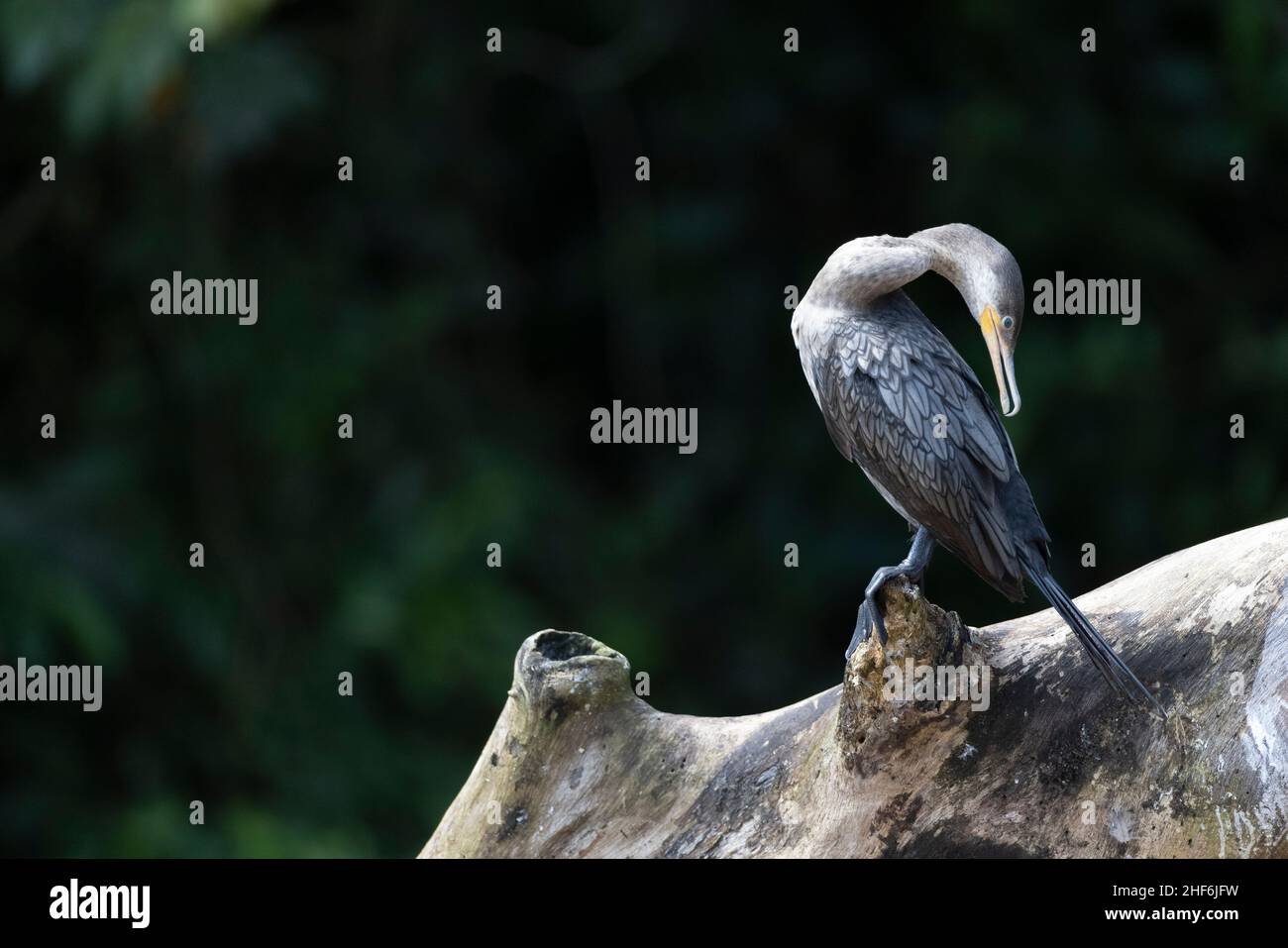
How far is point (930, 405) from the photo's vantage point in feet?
10.5

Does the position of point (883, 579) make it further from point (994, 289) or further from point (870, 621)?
point (994, 289)

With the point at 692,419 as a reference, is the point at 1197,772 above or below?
below

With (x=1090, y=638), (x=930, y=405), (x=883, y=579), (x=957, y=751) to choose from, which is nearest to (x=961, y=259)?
(x=930, y=405)

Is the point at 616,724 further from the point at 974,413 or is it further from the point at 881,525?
the point at 881,525

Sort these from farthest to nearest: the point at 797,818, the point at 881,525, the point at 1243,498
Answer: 1. the point at 881,525
2. the point at 1243,498
3. the point at 797,818

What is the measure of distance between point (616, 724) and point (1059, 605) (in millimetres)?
1153

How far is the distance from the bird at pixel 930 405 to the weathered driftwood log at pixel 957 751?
134mm

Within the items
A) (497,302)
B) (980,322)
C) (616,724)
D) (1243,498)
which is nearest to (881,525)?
(1243,498)

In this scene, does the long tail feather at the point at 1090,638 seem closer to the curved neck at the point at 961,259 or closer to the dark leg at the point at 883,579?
the dark leg at the point at 883,579

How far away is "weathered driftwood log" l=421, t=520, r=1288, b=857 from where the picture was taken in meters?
3.19

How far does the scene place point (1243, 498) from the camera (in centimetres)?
682

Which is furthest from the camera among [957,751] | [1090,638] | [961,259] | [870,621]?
[957,751]

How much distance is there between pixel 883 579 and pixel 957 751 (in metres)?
0.47

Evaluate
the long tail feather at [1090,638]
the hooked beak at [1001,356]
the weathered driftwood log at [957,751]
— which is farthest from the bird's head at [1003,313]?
the weathered driftwood log at [957,751]
